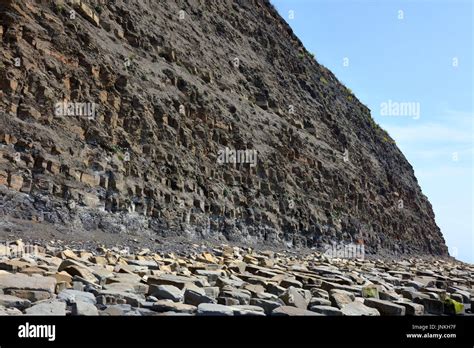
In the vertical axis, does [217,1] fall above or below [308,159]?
above

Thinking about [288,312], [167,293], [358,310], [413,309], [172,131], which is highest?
[172,131]

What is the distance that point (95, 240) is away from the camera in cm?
1095

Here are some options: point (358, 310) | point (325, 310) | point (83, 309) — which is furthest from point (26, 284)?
point (358, 310)

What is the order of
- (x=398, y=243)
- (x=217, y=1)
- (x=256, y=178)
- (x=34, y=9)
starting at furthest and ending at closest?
1. (x=398, y=243)
2. (x=217, y=1)
3. (x=256, y=178)
4. (x=34, y=9)

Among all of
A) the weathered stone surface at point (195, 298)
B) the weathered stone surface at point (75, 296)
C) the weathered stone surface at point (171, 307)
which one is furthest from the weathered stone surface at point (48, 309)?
the weathered stone surface at point (195, 298)

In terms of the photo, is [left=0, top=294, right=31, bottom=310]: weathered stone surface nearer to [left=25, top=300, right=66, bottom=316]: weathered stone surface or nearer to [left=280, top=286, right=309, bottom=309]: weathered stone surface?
[left=25, top=300, right=66, bottom=316]: weathered stone surface

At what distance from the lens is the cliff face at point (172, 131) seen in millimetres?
11805

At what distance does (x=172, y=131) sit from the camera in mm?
16516

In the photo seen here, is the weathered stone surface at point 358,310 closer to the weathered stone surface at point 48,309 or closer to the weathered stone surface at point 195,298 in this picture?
the weathered stone surface at point 195,298

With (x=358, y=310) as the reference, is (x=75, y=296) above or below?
above

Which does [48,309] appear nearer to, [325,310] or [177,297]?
[177,297]
